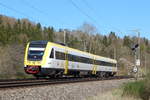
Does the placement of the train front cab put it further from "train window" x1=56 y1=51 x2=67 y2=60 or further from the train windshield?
"train window" x1=56 y1=51 x2=67 y2=60

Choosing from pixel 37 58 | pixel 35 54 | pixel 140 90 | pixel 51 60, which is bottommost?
pixel 140 90

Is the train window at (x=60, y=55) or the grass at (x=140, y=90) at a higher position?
the train window at (x=60, y=55)

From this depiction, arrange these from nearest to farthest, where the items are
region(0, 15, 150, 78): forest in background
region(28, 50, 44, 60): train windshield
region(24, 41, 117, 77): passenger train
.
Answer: region(24, 41, 117, 77): passenger train
region(28, 50, 44, 60): train windshield
region(0, 15, 150, 78): forest in background

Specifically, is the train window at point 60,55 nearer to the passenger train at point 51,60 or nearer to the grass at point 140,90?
the passenger train at point 51,60

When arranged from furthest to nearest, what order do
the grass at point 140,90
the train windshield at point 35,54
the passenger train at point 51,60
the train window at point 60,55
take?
the train window at point 60,55
the train windshield at point 35,54
the passenger train at point 51,60
the grass at point 140,90

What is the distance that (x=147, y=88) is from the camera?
65.7 ft

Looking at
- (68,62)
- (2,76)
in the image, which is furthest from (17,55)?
(68,62)

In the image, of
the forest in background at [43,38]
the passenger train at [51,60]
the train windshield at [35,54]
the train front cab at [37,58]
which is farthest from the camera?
the forest in background at [43,38]

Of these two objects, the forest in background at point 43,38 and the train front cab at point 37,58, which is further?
the forest in background at point 43,38

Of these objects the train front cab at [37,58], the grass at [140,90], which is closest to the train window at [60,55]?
the train front cab at [37,58]

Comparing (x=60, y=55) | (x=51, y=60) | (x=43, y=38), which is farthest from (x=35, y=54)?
(x=43, y=38)

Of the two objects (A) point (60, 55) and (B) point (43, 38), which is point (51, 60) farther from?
(B) point (43, 38)

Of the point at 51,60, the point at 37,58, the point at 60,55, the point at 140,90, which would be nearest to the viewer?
the point at 140,90

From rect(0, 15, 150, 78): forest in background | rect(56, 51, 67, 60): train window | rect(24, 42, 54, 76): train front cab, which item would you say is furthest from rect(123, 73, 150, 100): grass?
rect(56, 51, 67, 60): train window
